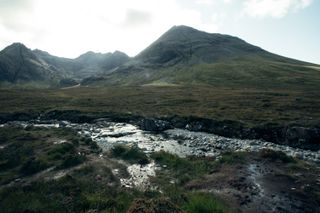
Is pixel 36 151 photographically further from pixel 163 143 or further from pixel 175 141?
pixel 175 141

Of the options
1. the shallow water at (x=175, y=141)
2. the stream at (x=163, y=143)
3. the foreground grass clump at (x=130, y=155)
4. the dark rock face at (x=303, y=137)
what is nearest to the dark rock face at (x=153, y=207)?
the stream at (x=163, y=143)

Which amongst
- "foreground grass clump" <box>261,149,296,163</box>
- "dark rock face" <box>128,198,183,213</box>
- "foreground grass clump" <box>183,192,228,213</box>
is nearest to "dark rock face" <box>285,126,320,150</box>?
"foreground grass clump" <box>261,149,296,163</box>

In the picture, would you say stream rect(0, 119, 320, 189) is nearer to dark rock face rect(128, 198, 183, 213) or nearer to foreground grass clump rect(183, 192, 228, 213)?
foreground grass clump rect(183, 192, 228, 213)

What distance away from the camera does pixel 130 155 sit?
1441 inches

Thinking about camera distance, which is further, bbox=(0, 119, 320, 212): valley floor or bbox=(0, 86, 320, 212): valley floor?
bbox=(0, 86, 320, 212): valley floor

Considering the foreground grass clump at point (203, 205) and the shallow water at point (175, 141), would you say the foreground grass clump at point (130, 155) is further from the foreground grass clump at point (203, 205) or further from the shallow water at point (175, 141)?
the foreground grass clump at point (203, 205)

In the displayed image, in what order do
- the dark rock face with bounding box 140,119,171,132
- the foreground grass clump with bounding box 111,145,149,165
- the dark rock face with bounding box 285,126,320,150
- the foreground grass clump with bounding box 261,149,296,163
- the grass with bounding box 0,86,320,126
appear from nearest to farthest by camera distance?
the foreground grass clump with bounding box 261,149,296,163 < the foreground grass clump with bounding box 111,145,149,165 < the dark rock face with bounding box 285,126,320,150 < the dark rock face with bounding box 140,119,171,132 < the grass with bounding box 0,86,320,126

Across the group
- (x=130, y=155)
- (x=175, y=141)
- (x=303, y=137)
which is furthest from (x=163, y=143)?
(x=303, y=137)

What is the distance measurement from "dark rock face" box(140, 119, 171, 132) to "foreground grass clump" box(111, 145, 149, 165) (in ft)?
53.6

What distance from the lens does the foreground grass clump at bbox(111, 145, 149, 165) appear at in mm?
34881

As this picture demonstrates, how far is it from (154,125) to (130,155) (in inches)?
728

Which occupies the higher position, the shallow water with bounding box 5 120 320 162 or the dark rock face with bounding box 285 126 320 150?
the dark rock face with bounding box 285 126 320 150

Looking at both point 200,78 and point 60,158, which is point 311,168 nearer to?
point 60,158

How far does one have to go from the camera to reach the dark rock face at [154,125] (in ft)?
179
